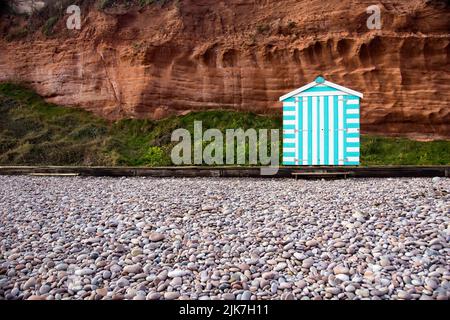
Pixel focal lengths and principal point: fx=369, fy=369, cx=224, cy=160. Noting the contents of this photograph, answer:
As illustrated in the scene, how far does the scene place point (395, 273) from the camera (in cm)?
306

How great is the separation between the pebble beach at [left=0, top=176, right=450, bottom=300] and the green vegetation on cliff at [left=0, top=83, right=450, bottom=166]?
8.73 m

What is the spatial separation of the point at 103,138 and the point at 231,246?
1472cm

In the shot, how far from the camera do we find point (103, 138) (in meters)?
A: 17.2

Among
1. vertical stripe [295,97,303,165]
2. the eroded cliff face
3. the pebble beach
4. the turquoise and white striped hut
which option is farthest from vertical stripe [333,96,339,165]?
the eroded cliff face

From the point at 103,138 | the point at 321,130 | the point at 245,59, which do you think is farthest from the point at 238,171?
the point at 245,59

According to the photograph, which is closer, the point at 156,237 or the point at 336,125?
the point at 156,237

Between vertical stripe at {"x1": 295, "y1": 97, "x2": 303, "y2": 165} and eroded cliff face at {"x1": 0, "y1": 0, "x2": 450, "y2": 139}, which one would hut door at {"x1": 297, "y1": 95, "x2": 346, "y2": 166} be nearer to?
vertical stripe at {"x1": 295, "y1": 97, "x2": 303, "y2": 165}

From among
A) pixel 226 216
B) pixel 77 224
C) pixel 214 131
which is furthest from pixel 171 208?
pixel 214 131

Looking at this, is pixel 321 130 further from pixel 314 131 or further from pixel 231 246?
pixel 231 246

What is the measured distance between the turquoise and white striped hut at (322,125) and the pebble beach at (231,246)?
303 cm

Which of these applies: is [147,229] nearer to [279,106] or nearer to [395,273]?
[395,273]

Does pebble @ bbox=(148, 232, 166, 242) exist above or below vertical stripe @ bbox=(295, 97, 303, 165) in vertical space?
below

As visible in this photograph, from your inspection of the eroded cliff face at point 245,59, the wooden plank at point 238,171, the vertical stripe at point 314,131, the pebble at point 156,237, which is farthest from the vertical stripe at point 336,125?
the eroded cliff face at point 245,59

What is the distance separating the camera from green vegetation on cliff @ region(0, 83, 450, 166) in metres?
14.7
